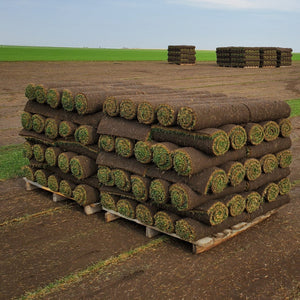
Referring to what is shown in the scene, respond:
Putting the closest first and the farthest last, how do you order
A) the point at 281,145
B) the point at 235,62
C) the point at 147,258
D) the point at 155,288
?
1. the point at 155,288
2. the point at 147,258
3. the point at 281,145
4. the point at 235,62

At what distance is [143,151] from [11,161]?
5.87 m

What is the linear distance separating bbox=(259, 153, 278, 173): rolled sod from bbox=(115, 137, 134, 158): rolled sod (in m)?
2.13

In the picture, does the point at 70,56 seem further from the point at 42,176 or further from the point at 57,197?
the point at 57,197

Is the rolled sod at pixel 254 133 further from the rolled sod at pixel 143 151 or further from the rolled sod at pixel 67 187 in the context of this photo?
the rolled sod at pixel 67 187

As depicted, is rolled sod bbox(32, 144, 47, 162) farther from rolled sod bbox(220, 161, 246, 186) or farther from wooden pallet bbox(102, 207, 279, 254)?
rolled sod bbox(220, 161, 246, 186)

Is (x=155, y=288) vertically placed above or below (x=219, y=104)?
below

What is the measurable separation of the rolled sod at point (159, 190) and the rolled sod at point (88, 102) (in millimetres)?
1951

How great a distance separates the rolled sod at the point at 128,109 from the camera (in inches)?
248

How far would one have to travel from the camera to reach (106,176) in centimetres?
679

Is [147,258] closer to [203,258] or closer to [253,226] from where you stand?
[203,258]

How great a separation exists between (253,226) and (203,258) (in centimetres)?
150

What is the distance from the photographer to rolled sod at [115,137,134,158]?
249 inches

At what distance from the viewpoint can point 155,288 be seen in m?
4.95

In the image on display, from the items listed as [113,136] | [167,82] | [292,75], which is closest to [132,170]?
[113,136]
